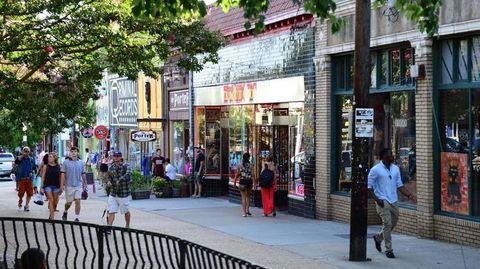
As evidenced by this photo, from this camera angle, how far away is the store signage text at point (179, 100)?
2756 centimetres

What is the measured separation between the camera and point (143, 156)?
35.0 meters

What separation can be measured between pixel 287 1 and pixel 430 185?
25.0ft

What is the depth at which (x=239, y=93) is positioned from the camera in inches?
891

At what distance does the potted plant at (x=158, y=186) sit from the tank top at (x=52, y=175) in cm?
791

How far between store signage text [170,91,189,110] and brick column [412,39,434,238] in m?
14.0

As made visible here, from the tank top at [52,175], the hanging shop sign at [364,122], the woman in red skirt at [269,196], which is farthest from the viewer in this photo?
the woman in red skirt at [269,196]

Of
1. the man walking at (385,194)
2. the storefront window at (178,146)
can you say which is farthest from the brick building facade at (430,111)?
the storefront window at (178,146)

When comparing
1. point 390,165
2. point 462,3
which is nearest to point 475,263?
point 390,165

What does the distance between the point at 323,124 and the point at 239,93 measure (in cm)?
543

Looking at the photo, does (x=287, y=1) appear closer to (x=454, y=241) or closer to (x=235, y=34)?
(x=235, y=34)

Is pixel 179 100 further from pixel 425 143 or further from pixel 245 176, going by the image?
pixel 425 143

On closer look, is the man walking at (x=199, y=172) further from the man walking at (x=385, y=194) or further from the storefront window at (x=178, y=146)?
the man walking at (x=385, y=194)

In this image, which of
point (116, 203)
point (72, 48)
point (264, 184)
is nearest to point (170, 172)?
point (264, 184)

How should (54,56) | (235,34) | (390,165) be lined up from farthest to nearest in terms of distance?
(235,34) → (54,56) → (390,165)
